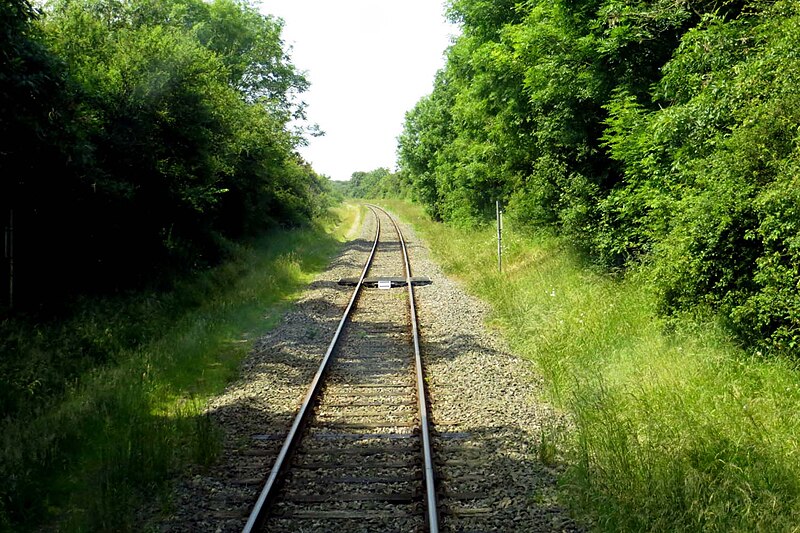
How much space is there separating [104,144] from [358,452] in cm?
1036

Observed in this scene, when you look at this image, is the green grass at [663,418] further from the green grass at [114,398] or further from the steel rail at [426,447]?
the green grass at [114,398]

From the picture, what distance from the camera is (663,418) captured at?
622 cm

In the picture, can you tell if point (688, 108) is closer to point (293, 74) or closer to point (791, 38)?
point (791, 38)

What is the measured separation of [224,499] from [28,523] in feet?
5.17

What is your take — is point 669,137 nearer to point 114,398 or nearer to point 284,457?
point 284,457

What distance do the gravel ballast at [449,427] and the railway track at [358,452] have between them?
6.9 inches

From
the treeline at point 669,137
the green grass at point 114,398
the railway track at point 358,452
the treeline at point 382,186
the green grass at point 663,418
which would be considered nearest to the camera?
the green grass at point 663,418

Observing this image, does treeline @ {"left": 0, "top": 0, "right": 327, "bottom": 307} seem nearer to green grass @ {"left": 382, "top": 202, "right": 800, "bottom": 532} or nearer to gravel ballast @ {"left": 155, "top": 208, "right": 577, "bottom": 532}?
gravel ballast @ {"left": 155, "top": 208, "right": 577, "bottom": 532}

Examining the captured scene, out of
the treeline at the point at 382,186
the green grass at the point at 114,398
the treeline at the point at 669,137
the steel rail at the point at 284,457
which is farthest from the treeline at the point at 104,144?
the treeline at the point at 382,186

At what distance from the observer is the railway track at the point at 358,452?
16.8ft

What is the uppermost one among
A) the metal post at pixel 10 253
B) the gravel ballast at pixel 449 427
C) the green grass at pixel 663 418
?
the metal post at pixel 10 253

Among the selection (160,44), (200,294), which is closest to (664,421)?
(200,294)

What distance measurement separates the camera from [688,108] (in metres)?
8.53

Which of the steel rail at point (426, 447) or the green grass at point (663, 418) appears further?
the steel rail at point (426, 447)
